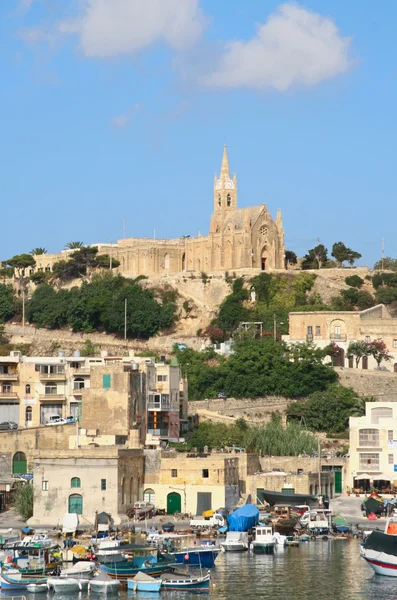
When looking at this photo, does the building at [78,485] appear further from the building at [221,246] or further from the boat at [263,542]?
the building at [221,246]

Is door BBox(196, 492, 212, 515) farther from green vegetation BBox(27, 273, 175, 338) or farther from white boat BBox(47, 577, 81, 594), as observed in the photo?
green vegetation BBox(27, 273, 175, 338)

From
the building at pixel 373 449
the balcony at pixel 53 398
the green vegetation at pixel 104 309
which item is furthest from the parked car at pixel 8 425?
the green vegetation at pixel 104 309

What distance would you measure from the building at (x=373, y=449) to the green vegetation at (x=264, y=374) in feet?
44.7

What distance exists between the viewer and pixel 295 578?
51.4 m

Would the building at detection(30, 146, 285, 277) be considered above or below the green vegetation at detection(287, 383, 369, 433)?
above

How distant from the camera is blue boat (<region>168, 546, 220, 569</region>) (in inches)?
2093

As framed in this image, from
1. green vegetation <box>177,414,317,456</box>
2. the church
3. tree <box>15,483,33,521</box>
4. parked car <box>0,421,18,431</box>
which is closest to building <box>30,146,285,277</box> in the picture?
the church

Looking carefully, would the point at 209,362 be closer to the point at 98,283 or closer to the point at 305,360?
the point at 305,360

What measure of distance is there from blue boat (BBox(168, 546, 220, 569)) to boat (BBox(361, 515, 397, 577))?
541cm

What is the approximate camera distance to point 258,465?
7119 centimetres

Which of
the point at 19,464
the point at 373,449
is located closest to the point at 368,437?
the point at 373,449

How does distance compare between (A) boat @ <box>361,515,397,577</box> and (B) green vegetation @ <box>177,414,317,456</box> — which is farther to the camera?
(B) green vegetation @ <box>177,414,317,456</box>

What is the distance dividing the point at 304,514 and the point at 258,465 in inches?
334

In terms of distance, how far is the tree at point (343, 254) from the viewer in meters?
124
